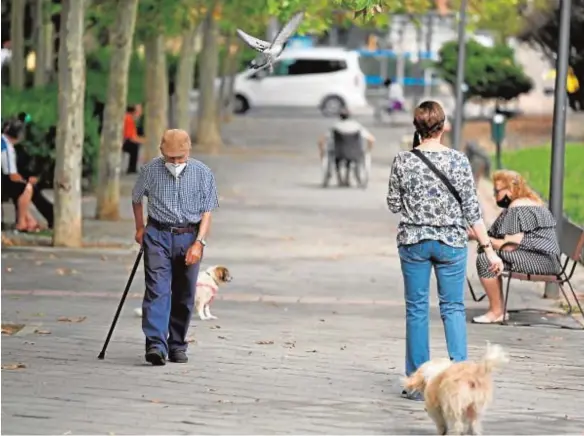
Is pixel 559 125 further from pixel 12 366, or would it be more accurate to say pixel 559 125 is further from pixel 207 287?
pixel 12 366

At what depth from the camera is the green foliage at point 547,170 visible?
2278 cm

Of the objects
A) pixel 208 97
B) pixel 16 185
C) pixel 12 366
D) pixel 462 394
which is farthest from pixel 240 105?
pixel 462 394

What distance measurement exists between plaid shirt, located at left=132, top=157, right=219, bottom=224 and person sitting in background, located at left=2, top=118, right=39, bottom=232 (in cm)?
817

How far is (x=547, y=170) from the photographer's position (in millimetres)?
28250

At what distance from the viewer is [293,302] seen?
47.4 feet

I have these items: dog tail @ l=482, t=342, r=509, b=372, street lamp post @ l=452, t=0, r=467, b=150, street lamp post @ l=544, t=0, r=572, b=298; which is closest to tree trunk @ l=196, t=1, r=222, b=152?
street lamp post @ l=452, t=0, r=467, b=150

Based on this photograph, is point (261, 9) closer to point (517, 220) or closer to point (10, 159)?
point (10, 159)

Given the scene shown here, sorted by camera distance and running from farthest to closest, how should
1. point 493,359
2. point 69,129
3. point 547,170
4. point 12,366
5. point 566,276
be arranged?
point 547,170, point 69,129, point 566,276, point 12,366, point 493,359

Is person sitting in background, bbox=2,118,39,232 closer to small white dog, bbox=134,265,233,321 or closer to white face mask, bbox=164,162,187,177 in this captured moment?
small white dog, bbox=134,265,233,321

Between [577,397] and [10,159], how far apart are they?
10.2 metres

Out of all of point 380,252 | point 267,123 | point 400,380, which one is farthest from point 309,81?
point 400,380

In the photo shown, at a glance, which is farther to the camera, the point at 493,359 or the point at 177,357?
the point at 177,357

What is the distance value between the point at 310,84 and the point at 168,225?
50613 mm

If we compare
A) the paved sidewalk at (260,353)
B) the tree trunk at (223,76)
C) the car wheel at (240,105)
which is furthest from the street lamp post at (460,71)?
the car wheel at (240,105)
